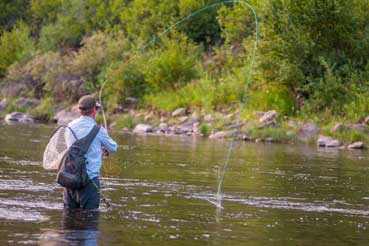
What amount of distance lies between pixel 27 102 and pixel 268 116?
17.8 meters

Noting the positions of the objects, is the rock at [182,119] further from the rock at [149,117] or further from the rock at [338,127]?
the rock at [338,127]

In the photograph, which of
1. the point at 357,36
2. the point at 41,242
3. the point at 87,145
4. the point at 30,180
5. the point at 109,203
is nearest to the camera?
the point at 41,242

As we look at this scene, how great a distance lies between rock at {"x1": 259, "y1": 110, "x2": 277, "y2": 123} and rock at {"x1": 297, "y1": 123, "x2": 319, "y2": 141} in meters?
1.73

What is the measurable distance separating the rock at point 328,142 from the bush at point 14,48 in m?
27.0

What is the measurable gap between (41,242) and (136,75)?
114 feet

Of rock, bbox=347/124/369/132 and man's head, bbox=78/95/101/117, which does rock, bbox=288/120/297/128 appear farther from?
man's head, bbox=78/95/101/117

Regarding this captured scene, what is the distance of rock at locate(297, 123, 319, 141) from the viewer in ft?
99.1

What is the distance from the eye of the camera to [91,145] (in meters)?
10.5

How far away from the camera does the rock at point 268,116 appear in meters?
32.6

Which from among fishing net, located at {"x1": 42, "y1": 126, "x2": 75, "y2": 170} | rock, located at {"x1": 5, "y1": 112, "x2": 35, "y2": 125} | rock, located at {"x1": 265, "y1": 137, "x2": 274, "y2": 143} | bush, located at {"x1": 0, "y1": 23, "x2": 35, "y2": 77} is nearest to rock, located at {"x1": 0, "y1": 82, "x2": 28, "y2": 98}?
bush, located at {"x1": 0, "y1": 23, "x2": 35, "y2": 77}

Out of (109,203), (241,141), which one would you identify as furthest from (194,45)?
(109,203)

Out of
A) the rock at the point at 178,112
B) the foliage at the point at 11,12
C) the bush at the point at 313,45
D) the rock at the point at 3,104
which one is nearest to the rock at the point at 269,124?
the bush at the point at 313,45

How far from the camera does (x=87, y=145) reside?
1043 cm

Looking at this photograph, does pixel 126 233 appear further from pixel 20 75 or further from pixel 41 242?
pixel 20 75
